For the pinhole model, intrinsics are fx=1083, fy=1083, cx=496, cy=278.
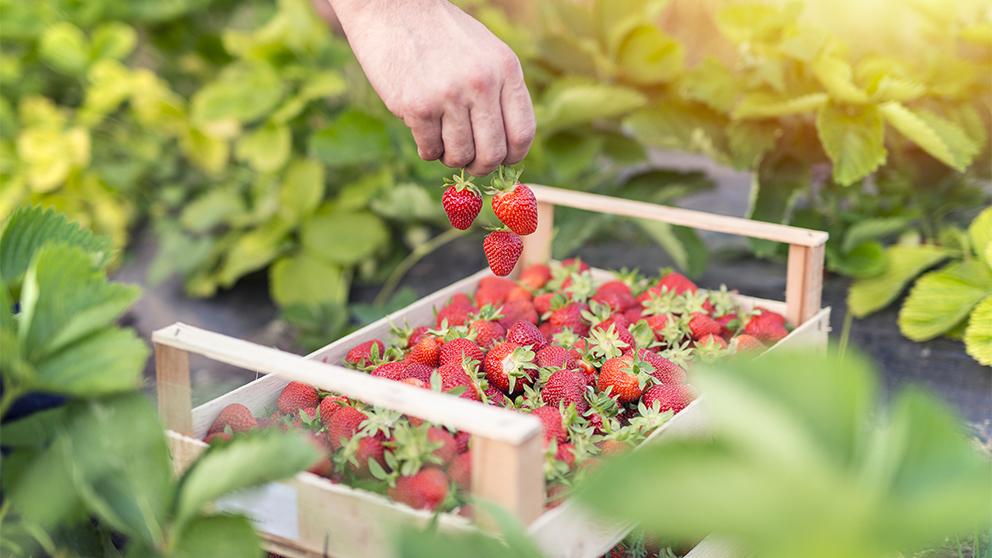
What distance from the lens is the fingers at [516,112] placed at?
1.27 meters

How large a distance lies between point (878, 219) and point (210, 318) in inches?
63.4

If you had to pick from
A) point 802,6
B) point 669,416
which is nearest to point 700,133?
point 802,6

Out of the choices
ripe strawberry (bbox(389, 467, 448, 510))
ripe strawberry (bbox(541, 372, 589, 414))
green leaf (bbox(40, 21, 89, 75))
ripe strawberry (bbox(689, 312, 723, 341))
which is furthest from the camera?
green leaf (bbox(40, 21, 89, 75))

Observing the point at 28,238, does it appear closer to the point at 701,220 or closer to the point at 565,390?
the point at 565,390

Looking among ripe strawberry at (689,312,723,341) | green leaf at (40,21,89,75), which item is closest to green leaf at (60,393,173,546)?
ripe strawberry at (689,312,723,341)

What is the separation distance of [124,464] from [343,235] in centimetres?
167

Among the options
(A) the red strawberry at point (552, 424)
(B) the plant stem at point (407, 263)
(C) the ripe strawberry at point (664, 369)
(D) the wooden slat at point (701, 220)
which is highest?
(D) the wooden slat at point (701, 220)

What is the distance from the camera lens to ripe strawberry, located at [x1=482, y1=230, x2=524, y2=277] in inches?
59.0

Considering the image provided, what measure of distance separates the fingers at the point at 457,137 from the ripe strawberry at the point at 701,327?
507 mm

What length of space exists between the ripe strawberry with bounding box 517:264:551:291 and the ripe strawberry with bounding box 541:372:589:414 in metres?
0.45

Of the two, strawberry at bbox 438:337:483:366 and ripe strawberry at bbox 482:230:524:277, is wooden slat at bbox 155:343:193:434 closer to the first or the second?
strawberry at bbox 438:337:483:366

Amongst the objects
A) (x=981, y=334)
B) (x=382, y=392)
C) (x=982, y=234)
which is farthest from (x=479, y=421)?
(x=982, y=234)

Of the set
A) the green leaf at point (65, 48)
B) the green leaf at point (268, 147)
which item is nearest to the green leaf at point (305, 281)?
the green leaf at point (268, 147)

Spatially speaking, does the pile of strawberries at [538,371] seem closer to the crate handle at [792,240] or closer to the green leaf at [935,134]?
the crate handle at [792,240]
